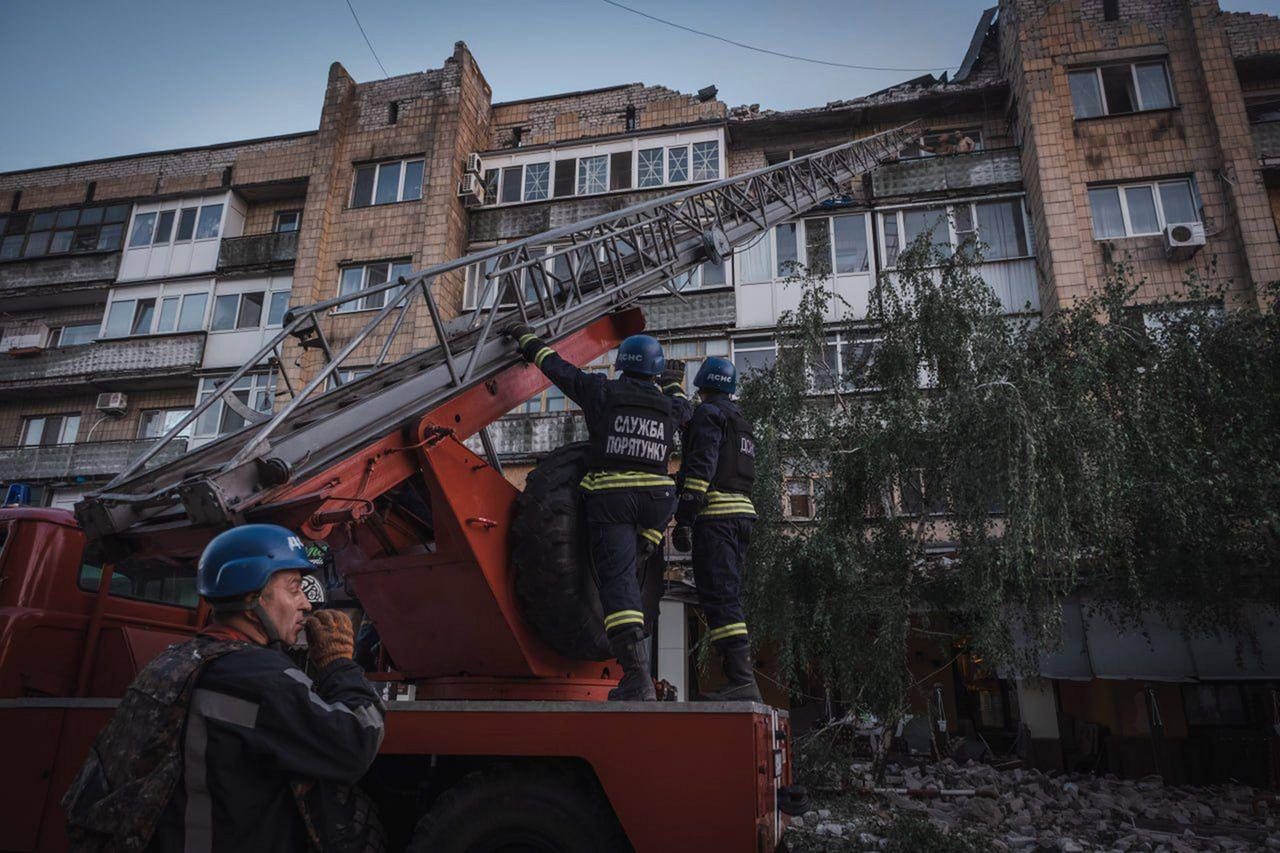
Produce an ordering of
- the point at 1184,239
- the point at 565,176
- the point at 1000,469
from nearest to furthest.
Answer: the point at 1000,469 < the point at 1184,239 < the point at 565,176

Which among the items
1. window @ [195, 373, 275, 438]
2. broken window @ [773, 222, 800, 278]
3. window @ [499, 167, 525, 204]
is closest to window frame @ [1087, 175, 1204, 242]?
broken window @ [773, 222, 800, 278]

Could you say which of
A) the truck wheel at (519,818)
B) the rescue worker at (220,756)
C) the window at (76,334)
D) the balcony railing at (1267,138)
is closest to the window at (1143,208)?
the balcony railing at (1267,138)

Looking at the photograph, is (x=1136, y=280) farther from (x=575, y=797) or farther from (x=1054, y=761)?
(x=575, y=797)

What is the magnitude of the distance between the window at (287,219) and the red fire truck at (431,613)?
787 inches

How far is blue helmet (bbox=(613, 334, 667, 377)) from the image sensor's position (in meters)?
5.05

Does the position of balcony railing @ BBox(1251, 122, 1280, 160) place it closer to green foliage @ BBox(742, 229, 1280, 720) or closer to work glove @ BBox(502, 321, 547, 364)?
green foliage @ BBox(742, 229, 1280, 720)

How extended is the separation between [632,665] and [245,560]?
2534 millimetres

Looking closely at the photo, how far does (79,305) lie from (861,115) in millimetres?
23982

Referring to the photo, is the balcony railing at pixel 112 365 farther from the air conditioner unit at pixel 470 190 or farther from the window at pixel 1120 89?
the window at pixel 1120 89

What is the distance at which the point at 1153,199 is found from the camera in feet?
57.5

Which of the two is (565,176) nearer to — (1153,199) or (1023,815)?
(1153,199)

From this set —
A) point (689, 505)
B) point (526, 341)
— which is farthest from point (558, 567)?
point (526, 341)

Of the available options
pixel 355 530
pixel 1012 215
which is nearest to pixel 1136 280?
pixel 1012 215

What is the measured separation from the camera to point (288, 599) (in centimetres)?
254
